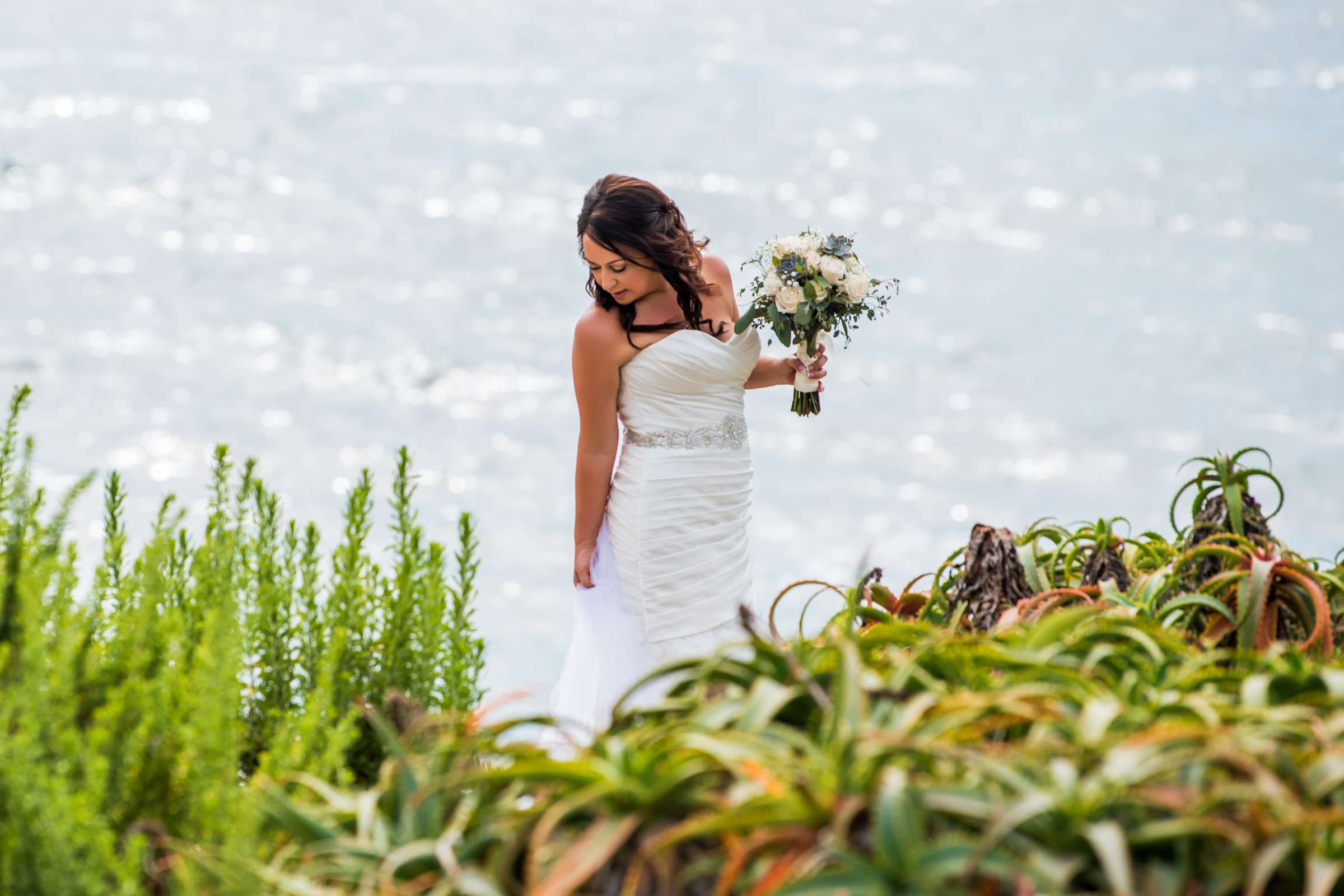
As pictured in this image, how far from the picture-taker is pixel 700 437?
4027mm

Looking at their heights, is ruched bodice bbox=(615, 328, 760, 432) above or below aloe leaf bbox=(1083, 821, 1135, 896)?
above

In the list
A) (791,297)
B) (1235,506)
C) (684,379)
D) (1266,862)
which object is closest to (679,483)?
(684,379)

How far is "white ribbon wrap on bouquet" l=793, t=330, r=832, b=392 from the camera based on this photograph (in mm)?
3986

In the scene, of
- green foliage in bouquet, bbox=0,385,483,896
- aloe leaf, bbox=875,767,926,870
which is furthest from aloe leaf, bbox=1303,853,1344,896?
green foliage in bouquet, bbox=0,385,483,896

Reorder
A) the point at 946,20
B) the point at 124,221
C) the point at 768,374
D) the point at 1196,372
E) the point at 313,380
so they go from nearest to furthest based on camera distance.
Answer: the point at 768,374 < the point at 313,380 < the point at 1196,372 < the point at 124,221 < the point at 946,20

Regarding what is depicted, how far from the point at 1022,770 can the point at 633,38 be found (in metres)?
18.3

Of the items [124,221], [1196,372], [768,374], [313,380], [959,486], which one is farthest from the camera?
[124,221]

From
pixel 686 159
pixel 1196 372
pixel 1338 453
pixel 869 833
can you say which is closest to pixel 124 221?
pixel 686 159

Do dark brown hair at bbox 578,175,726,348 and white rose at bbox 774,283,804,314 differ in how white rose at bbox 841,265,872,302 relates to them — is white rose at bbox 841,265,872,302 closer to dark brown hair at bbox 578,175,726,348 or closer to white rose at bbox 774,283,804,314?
white rose at bbox 774,283,804,314

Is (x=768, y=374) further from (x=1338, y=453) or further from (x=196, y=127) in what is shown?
(x=196, y=127)

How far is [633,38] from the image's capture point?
1819cm

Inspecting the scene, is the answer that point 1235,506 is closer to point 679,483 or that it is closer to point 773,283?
point 773,283

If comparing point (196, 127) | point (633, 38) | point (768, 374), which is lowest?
point (768, 374)

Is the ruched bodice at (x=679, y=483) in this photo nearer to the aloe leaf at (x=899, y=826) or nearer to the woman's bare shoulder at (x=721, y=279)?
the woman's bare shoulder at (x=721, y=279)
